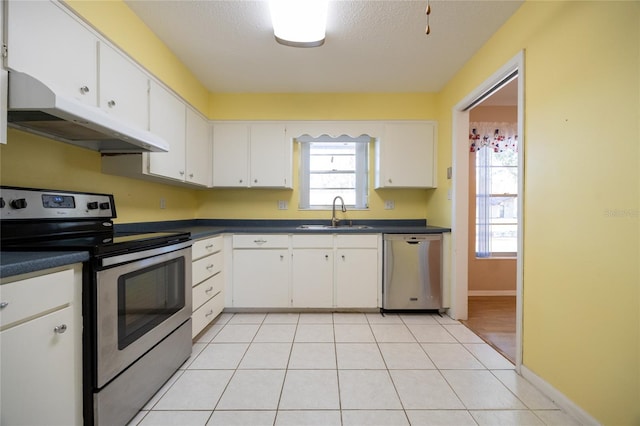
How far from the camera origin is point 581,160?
143 centimetres

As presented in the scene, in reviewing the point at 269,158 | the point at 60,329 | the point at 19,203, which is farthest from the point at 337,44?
the point at 60,329

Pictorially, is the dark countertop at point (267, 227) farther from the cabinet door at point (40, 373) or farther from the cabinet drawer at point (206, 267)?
the cabinet door at point (40, 373)

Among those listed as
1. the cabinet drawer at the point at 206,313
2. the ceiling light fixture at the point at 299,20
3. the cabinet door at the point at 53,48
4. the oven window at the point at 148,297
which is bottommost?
the cabinet drawer at the point at 206,313

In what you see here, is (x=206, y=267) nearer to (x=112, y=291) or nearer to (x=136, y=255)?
(x=136, y=255)

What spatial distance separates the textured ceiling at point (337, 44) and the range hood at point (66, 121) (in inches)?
39.1

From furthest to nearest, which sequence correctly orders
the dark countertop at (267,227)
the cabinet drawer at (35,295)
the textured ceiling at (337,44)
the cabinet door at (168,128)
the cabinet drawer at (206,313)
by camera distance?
1. the dark countertop at (267,227)
2. the cabinet drawer at (206,313)
3. the cabinet door at (168,128)
4. the textured ceiling at (337,44)
5. the cabinet drawer at (35,295)

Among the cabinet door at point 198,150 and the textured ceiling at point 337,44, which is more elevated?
the textured ceiling at point 337,44

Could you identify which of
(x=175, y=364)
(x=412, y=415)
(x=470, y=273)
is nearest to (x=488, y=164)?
(x=470, y=273)

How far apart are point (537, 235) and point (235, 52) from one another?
107 inches

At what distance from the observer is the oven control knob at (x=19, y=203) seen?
4.34ft

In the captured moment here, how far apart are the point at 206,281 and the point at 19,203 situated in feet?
4.60

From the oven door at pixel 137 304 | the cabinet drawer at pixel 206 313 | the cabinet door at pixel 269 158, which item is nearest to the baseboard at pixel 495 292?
the cabinet door at pixel 269 158

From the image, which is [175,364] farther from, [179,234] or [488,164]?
[488,164]

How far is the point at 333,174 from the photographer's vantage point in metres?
3.64
